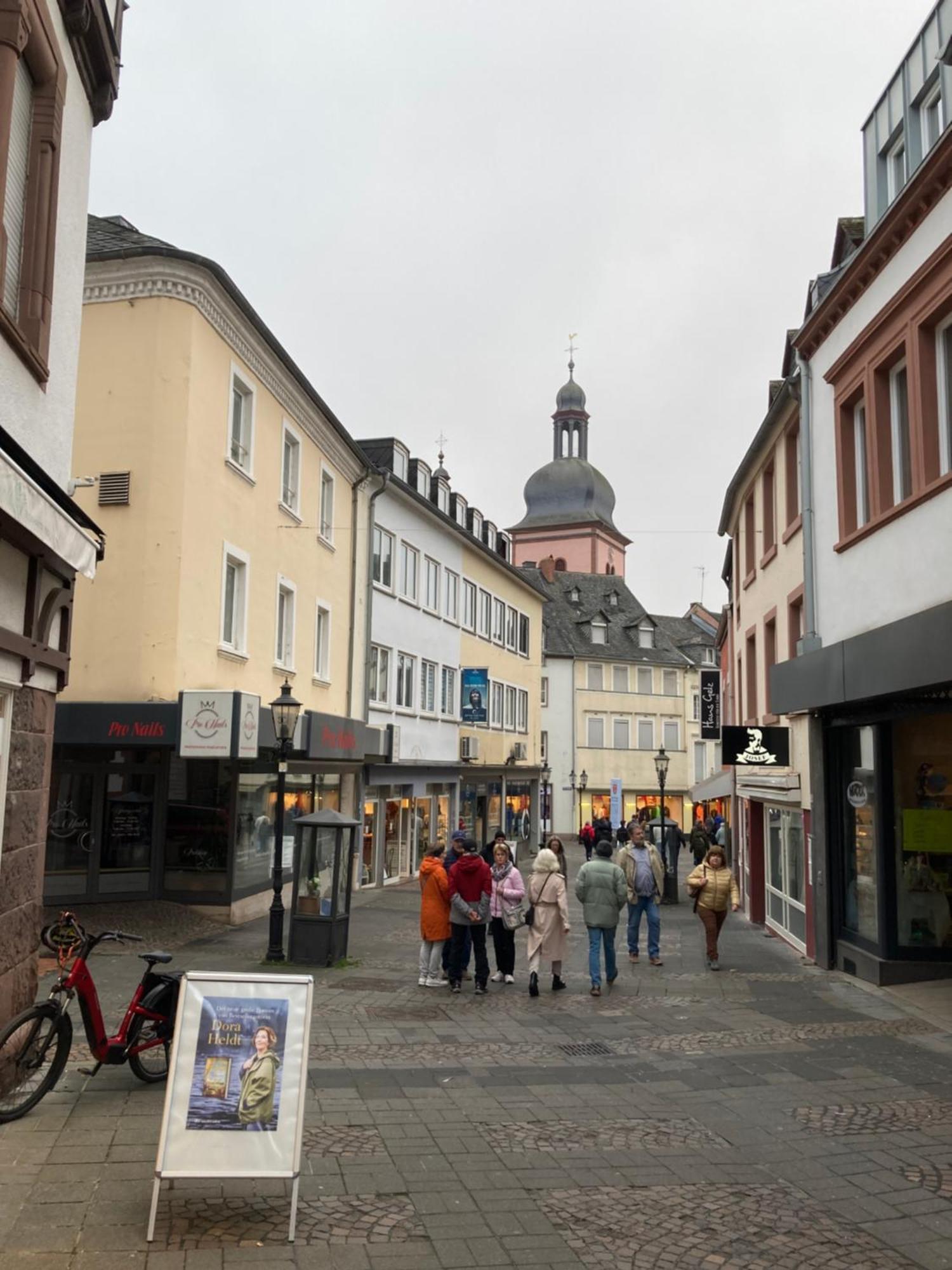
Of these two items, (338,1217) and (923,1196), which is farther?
(923,1196)

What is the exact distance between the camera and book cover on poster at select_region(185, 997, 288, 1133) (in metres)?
5.34

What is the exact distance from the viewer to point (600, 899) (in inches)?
510

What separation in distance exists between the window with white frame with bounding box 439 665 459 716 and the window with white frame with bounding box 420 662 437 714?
558mm

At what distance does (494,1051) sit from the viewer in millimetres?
9641

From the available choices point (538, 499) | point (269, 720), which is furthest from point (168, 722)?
point (538, 499)

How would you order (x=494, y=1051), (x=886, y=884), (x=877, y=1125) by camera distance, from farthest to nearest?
1. (x=886, y=884)
2. (x=494, y=1051)
3. (x=877, y=1125)

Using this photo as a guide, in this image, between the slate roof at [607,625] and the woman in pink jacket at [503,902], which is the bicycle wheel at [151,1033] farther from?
the slate roof at [607,625]

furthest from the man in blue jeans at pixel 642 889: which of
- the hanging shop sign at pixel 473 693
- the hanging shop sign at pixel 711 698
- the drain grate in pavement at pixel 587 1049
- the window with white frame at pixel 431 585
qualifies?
the hanging shop sign at pixel 473 693

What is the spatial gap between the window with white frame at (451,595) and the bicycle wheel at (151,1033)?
1011 inches

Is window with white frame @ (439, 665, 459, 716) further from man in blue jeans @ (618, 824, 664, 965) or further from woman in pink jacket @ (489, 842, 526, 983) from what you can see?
woman in pink jacket @ (489, 842, 526, 983)

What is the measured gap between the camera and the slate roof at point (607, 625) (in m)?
62.6

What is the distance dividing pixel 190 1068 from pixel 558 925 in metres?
A: 8.03

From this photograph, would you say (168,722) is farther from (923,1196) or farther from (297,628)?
(923,1196)

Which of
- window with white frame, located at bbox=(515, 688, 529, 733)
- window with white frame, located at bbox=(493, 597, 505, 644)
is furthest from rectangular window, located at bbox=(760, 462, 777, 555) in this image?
window with white frame, located at bbox=(515, 688, 529, 733)
